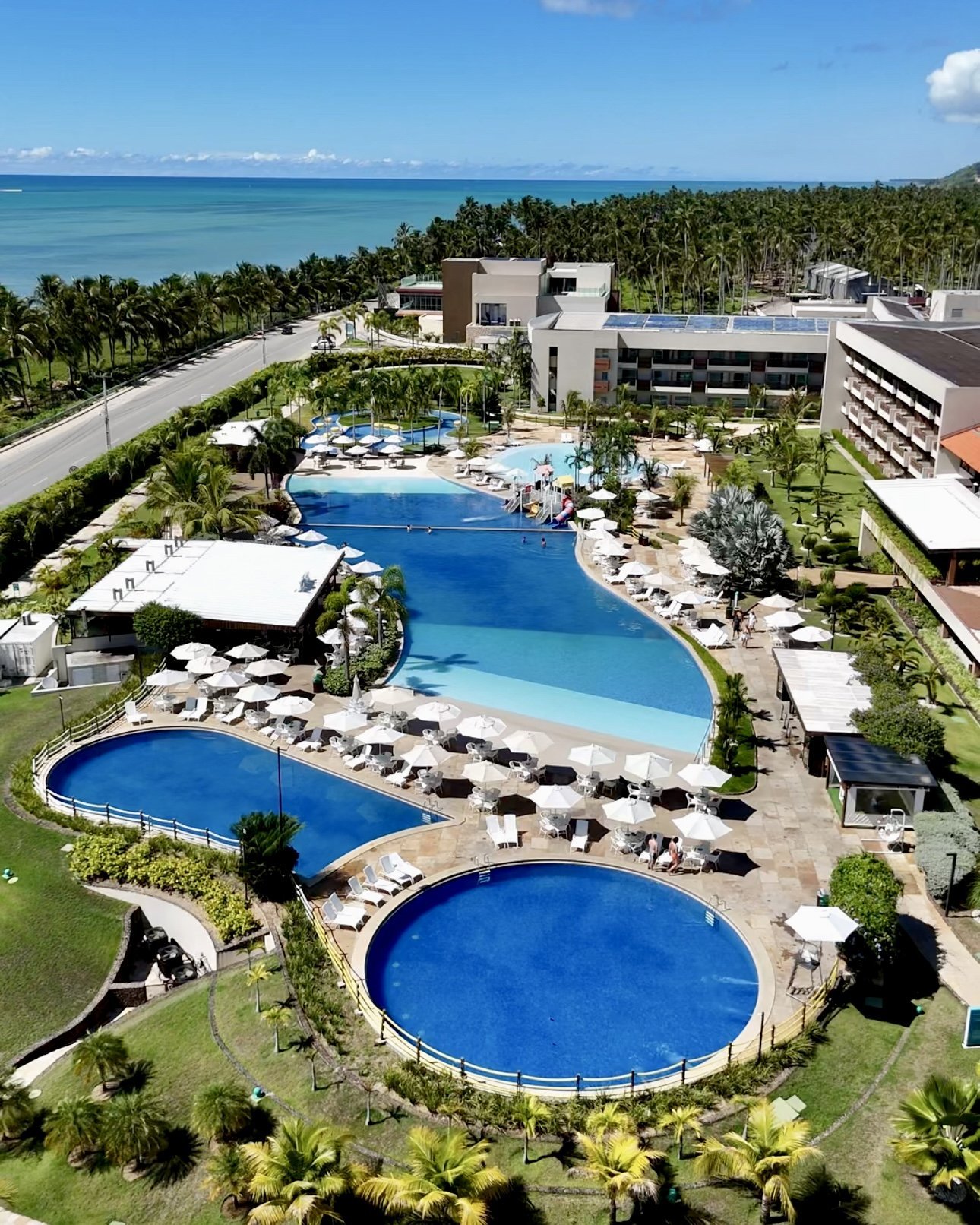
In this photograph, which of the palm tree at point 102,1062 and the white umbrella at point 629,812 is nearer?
the palm tree at point 102,1062

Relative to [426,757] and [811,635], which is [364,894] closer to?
[426,757]

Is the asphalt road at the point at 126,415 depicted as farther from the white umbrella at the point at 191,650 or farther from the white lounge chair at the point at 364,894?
the white lounge chair at the point at 364,894

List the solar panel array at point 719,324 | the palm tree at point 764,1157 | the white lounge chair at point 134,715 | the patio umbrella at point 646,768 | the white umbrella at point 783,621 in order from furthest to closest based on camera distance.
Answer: the solar panel array at point 719,324 → the white umbrella at point 783,621 → the white lounge chair at point 134,715 → the patio umbrella at point 646,768 → the palm tree at point 764,1157

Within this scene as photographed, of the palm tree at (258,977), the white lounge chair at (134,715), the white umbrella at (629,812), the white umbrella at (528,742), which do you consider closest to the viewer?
the palm tree at (258,977)

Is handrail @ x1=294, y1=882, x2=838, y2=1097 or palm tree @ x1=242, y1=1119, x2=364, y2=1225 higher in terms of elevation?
palm tree @ x1=242, y1=1119, x2=364, y2=1225

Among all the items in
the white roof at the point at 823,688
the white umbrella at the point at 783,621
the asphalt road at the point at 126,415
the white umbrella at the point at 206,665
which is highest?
the asphalt road at the point at 126,415

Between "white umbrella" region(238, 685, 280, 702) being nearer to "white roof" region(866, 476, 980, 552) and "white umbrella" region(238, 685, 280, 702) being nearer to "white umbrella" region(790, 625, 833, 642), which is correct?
"white umbrella" region(790, 625, 833, 642)

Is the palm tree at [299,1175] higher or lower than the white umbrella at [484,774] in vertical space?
lower

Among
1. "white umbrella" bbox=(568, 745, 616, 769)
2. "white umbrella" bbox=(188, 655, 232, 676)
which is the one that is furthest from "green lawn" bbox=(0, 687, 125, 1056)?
"white umbrella" bbox=(568, 745, 616, 769)

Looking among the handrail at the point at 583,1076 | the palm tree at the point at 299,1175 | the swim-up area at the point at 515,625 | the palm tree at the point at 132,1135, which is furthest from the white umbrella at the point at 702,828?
the palm tree at the point at 132,1135
